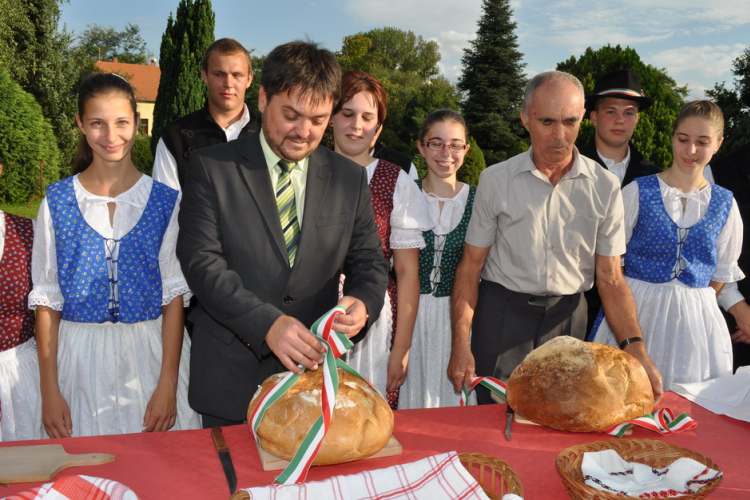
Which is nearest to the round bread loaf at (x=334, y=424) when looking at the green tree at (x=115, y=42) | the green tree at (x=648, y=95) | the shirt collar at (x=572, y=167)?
the shirt collar at (x=572, y=167)

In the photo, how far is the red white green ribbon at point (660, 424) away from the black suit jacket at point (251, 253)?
0.83m

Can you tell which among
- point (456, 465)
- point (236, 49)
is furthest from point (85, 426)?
point (236, 49)

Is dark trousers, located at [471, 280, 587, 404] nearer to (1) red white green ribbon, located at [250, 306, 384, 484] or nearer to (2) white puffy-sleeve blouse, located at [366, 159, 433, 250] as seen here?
(2) white puffy-sleeve blouse, located at [366, 159, 433, 250]

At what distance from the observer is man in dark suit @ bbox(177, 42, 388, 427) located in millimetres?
2039

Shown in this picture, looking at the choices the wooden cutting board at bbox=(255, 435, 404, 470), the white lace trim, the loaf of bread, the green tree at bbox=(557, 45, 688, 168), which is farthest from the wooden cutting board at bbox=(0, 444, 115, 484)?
the green tree at bbox=(557, 45, 688, 168)

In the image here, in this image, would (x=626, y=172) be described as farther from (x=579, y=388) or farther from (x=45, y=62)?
(x=45, y=62)

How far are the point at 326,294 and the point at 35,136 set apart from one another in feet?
43.2

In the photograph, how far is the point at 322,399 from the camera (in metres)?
1.57

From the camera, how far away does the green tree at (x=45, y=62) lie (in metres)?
18.9

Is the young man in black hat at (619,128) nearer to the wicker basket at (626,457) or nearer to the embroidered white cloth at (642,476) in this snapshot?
the wicker basket at (626,457)

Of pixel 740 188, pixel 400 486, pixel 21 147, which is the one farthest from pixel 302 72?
pixel 21 147

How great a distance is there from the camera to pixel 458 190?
3643 millimetres

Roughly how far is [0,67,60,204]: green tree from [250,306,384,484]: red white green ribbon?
12.5 m

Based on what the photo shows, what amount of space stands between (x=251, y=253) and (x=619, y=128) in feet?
9.29
